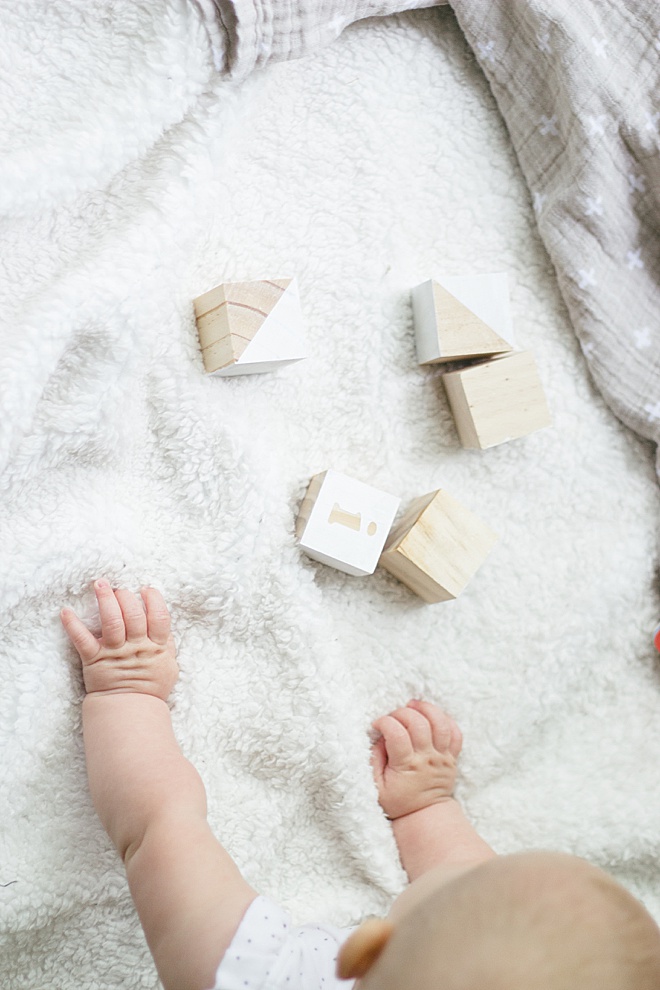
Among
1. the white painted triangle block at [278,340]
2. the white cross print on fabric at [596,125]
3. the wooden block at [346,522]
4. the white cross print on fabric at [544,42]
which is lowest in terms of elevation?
the wooden block at [346,522]

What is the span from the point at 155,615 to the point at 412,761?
31 centimetres

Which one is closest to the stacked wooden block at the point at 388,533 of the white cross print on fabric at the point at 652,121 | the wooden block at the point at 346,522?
the wooden block at the point at 346,522

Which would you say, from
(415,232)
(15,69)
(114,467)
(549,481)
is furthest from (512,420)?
(15,69)

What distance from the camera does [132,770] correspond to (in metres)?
0.73

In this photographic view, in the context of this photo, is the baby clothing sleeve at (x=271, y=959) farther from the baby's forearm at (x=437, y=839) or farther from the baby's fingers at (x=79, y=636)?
the baby's fingers at (x=79, y=636)

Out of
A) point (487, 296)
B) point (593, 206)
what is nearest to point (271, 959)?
point (487, 296)

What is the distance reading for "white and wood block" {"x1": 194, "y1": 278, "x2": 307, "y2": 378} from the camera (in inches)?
29.5

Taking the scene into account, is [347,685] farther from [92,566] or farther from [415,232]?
[415,232]

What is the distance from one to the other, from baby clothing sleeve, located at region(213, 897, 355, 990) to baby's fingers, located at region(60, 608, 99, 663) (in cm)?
26

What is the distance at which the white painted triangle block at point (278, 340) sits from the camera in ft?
2.49

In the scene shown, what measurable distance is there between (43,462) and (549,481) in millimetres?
535

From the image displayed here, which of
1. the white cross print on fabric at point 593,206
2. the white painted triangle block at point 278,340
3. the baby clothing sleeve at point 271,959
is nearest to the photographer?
the baby clothing sleeve at point 271,959

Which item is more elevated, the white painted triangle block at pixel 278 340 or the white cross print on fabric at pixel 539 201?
the white cross print on fabric at pixel 539 201

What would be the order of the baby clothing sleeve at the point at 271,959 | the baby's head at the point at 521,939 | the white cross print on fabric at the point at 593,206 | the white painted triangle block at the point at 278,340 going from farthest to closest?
the white cross print on fabric at the point at 593,206, the white painted triangle block at the point at 278,340, the baby clothing sleeve at the point at 271,959, the baby's head at the point at 521,939
